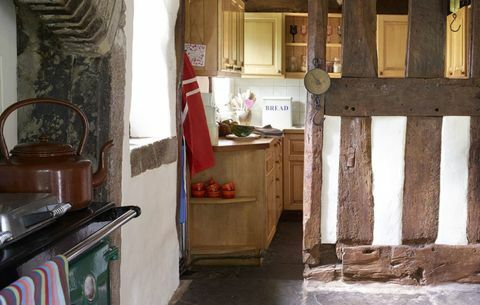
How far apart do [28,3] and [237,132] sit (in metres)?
3.33

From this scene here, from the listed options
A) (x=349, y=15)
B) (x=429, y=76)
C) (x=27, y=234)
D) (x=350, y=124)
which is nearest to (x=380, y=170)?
(x=350, y=124)

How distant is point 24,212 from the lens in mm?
1444

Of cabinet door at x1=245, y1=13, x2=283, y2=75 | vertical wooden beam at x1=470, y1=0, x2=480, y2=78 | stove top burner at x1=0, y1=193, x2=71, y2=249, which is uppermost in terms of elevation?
cabinet door at x1=245, y1=13, x2=283, y2=75

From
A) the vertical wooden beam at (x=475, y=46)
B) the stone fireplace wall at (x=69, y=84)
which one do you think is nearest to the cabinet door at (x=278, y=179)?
the vertical wooden beam at (x=475, y=46)

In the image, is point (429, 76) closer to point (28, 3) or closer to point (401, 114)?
point (401, 114)

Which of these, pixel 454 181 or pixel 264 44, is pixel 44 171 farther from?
pixel 264 44

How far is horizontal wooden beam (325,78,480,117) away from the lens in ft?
12.9

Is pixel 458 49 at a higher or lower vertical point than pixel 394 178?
higher

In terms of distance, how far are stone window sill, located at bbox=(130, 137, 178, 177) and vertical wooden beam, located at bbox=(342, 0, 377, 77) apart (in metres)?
1.26

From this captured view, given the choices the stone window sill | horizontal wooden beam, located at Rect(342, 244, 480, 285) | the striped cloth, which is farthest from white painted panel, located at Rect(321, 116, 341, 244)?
the striped cloth

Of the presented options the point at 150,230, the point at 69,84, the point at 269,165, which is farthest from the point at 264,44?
the point at 69,84

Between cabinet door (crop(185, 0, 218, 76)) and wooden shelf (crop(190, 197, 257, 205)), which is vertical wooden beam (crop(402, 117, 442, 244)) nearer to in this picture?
wooden shelf (crop(190, 197, 257, 205))

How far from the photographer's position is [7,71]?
7.16 ft

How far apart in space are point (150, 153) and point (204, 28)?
162 cm
